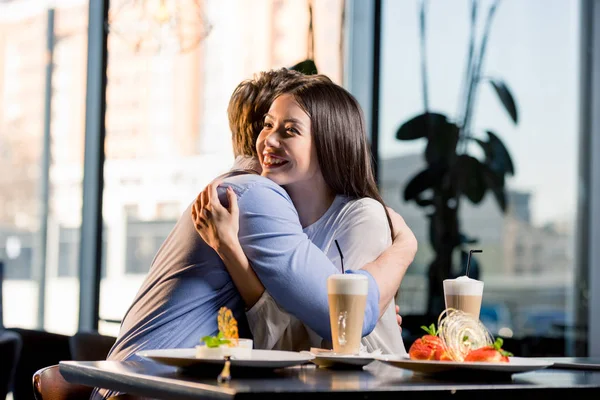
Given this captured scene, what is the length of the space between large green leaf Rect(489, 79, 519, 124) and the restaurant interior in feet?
0.05

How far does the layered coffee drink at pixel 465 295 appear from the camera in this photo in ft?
5.65

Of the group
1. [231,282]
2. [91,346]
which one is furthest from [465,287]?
[91,346]

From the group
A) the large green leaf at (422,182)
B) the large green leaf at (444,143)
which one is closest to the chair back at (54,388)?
the large green leaf at (422,182)

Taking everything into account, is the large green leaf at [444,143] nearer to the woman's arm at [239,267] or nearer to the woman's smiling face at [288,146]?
the woman's smiling face at [288,146]

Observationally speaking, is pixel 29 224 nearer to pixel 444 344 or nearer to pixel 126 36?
pixel 126 36

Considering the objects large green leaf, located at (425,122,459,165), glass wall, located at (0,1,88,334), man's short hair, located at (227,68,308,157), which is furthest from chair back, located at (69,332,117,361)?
glass wall, located at (0,1,88,334)

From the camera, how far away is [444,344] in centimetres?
146

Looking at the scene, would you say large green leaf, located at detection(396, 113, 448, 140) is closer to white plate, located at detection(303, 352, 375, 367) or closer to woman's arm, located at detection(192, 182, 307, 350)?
woman's arm, located at detection(192, 182, 307, 350)

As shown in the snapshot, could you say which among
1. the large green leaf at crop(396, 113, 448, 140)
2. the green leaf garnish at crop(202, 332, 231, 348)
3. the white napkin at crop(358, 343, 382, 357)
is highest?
the large green leaf at crop(396, 113, 448, 140)

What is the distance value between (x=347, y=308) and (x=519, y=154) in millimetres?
3150

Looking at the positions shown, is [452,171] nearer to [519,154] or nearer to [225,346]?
[519,154]

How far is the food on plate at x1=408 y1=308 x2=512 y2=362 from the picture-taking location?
1410 mm

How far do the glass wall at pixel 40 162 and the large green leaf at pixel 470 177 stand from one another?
2.24 meters

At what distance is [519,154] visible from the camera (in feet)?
14.8
